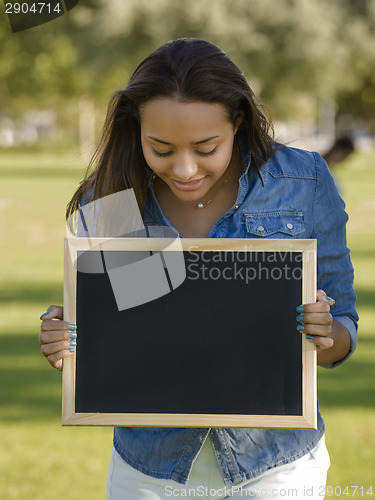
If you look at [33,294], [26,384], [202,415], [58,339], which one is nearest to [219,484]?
[202,415]

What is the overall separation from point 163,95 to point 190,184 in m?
0.29

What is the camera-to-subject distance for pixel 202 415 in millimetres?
2521

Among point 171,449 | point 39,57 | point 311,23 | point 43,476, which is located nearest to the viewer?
point 171,449

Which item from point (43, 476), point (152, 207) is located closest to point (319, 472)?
point (152, 207)

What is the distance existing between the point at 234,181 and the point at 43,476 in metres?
3.13

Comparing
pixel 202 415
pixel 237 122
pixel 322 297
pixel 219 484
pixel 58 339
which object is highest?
pixel 237 122

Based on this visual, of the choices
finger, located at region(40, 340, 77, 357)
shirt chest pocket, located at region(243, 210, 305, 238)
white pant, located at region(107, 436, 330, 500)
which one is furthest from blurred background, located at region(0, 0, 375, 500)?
white pant, located at region(107, 436, 330, 500)

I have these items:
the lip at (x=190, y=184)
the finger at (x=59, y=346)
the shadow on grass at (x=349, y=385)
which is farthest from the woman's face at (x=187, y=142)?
the shadow on grass at (x=349, y=385)

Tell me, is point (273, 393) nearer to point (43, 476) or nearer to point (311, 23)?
point (43, 476)

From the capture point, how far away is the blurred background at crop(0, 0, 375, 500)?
5.43 metres

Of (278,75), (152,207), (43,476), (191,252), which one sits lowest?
(43,476)

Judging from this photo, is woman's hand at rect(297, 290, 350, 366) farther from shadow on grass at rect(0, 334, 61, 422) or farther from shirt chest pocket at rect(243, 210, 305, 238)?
shadow on grass at rect(0, 334, 61, 422)

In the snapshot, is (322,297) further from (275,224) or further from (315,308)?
(275,224)

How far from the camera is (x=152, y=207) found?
2.77 m
